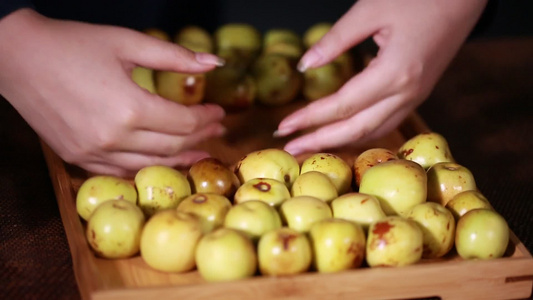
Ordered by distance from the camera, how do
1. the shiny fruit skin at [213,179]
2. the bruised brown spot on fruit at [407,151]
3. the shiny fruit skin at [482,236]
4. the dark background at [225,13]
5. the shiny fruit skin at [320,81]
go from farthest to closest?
1. the dark background at [225,13]
2. the shiny fruit skin at [320,81]
3. the bruised brown spot on fruit at [407,151]
4. the shiny fruit skin at [213,179]
5. the shiny fruit skin at [482,236]

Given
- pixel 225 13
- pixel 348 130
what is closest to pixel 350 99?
pixel 348 130

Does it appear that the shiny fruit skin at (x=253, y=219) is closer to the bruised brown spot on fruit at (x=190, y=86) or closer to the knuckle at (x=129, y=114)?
the knuckle at (x=129, y=114)

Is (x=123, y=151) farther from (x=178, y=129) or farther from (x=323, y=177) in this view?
(x=323, y=177)

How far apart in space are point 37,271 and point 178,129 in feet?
0.85

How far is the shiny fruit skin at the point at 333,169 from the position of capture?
96 cm

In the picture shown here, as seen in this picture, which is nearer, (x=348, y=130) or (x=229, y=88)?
(x=348, y=130)

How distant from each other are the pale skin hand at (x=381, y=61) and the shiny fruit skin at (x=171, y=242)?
31cm

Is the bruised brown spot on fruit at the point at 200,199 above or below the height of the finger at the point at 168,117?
below

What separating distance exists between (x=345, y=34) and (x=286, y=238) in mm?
365

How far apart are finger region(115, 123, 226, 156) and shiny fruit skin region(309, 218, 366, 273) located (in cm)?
28

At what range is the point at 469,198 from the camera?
2.90 ft

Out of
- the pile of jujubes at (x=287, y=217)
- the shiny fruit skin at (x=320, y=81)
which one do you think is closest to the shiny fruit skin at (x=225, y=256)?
the pile of jujubes at (x=287, y=217)

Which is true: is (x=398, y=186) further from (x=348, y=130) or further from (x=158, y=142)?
(x=158, y=142)

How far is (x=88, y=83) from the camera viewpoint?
2.89 ft
